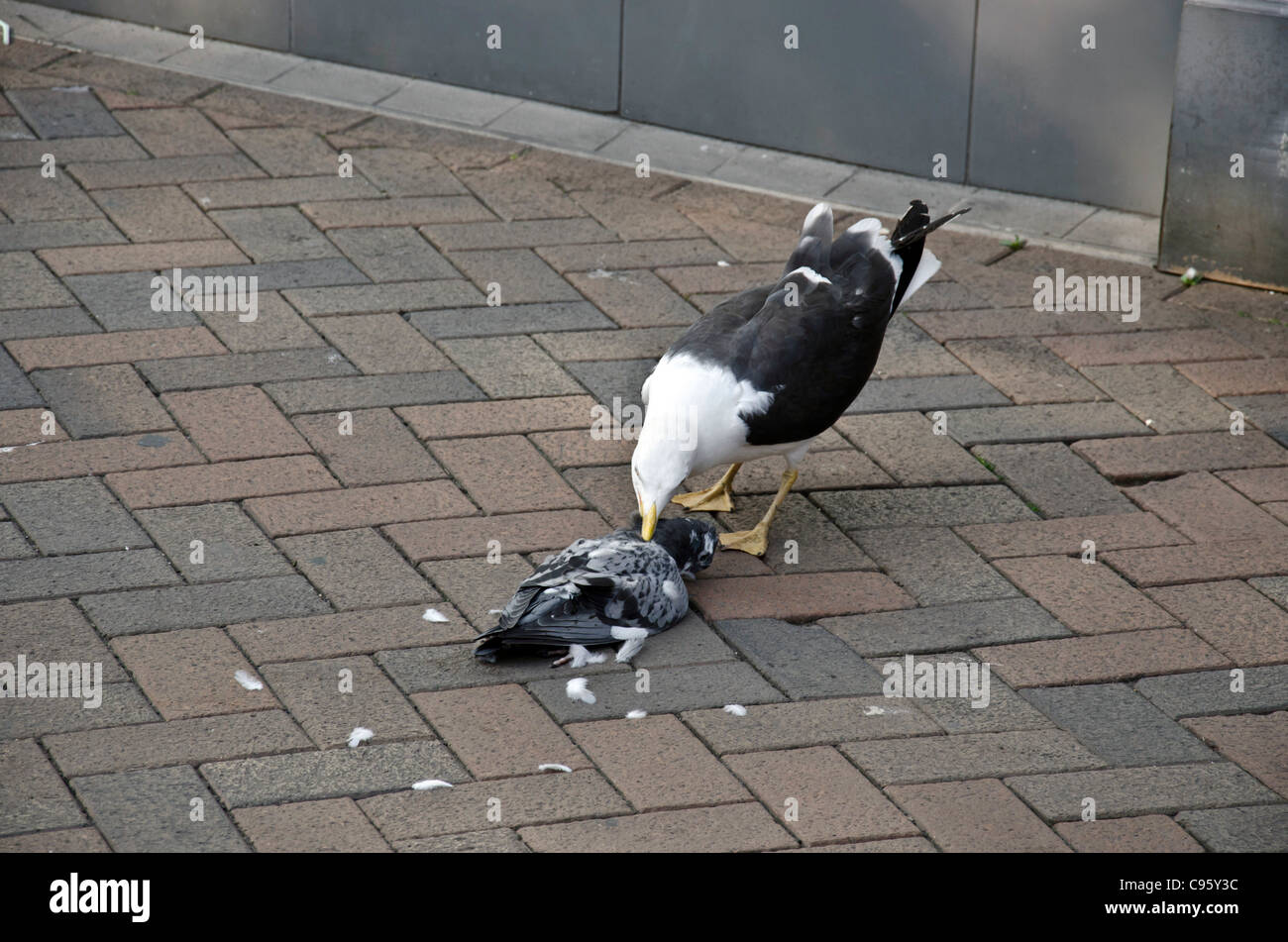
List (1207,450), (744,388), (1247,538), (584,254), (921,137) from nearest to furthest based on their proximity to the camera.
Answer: (744,388)
(1247,538)
(1207,450)
(584,254)
(921,137)

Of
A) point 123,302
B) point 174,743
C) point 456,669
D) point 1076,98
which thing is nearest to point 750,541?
point 456,669

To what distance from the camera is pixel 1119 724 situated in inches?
142

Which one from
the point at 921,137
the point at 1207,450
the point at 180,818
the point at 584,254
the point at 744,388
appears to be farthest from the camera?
the point at 921,137

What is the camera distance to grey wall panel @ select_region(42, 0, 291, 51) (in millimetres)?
7320

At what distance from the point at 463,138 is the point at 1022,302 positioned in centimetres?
247

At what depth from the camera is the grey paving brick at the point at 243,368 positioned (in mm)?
4852

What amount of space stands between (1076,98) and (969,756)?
136 inches

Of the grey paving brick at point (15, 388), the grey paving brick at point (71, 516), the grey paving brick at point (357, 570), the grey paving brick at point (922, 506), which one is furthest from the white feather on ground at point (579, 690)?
the grey paving brick at point (15, 388)

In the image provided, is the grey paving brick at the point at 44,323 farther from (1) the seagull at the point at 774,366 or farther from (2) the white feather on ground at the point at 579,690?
(2) the white feather on ground at the point at 579,690

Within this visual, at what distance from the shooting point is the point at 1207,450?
15.7ft

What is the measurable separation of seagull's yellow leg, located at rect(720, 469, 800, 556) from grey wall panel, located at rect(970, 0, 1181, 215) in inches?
101

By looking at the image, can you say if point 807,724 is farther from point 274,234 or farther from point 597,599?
point 274,234

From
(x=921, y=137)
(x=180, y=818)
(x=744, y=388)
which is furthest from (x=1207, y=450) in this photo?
(x=180, y=818)

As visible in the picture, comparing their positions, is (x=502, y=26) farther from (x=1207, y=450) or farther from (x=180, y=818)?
(x=180, y=818)
